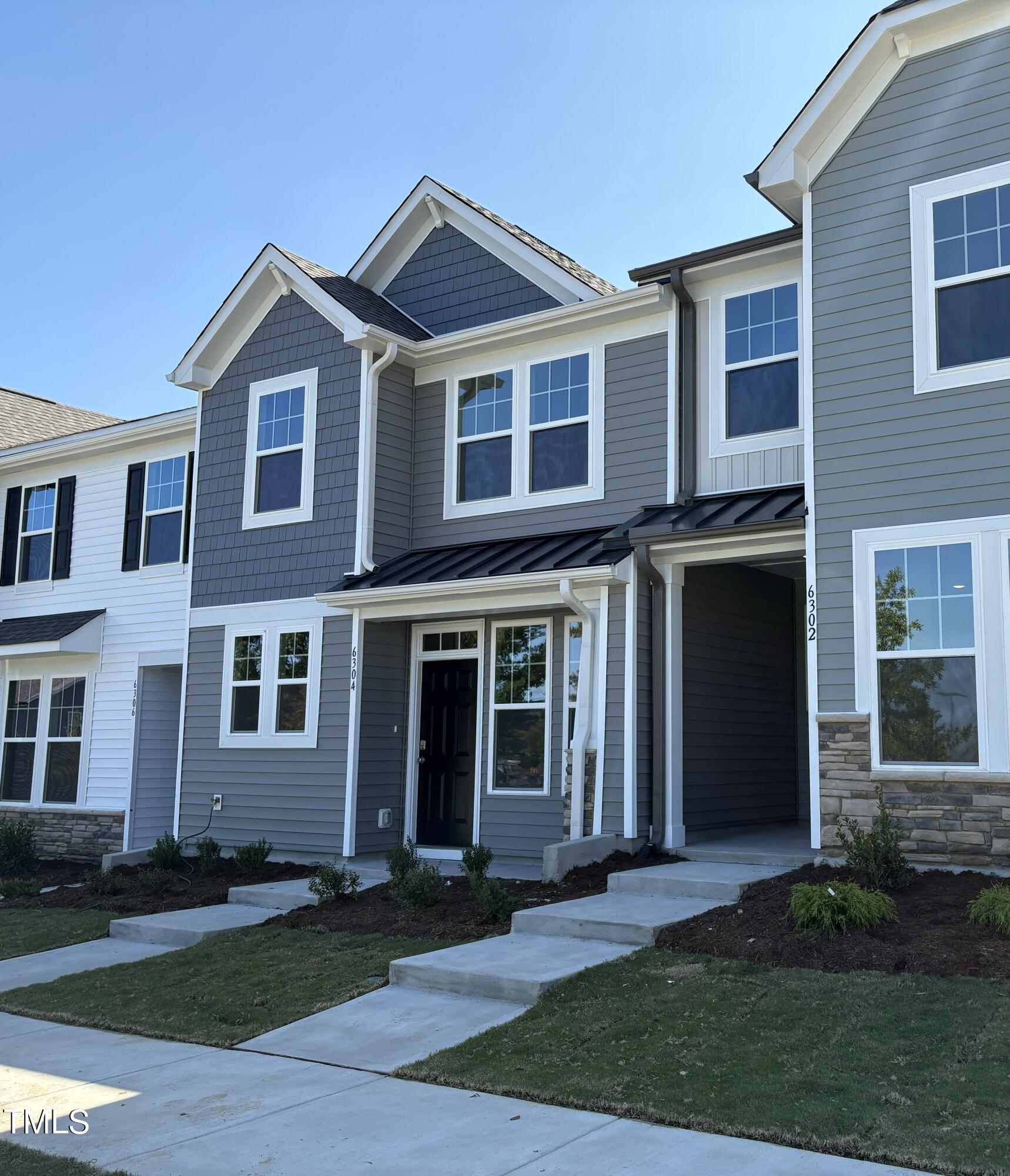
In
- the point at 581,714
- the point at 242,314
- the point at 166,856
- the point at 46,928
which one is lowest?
the point at 46,928

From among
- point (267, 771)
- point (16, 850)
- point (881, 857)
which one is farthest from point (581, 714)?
point (16, 850)

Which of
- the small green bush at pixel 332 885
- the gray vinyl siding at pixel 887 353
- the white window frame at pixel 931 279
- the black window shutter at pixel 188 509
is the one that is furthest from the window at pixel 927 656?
the black window shutter at pixel 188 509

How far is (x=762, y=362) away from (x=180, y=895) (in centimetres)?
778

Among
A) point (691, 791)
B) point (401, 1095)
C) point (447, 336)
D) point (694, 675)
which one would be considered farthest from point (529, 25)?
point (401, 1095)

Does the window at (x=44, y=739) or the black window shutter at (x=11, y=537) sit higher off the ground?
the black window shutter at (x=11, y=537)

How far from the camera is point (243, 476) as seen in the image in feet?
45.5

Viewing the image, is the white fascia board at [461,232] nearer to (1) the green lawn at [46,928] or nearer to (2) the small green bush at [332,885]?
(2) the small green bush at [332,885]

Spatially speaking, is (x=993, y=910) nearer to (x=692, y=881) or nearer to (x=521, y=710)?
(x=692, y=881)

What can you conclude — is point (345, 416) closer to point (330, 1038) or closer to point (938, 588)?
point (938, 588)

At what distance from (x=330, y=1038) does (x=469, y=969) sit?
102 centimetres

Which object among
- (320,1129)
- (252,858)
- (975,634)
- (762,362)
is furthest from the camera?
(252,858)

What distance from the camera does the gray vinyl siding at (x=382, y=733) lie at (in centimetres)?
1229

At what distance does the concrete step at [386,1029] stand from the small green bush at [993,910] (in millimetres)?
2773

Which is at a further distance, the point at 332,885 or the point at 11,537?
the point at 11,537
